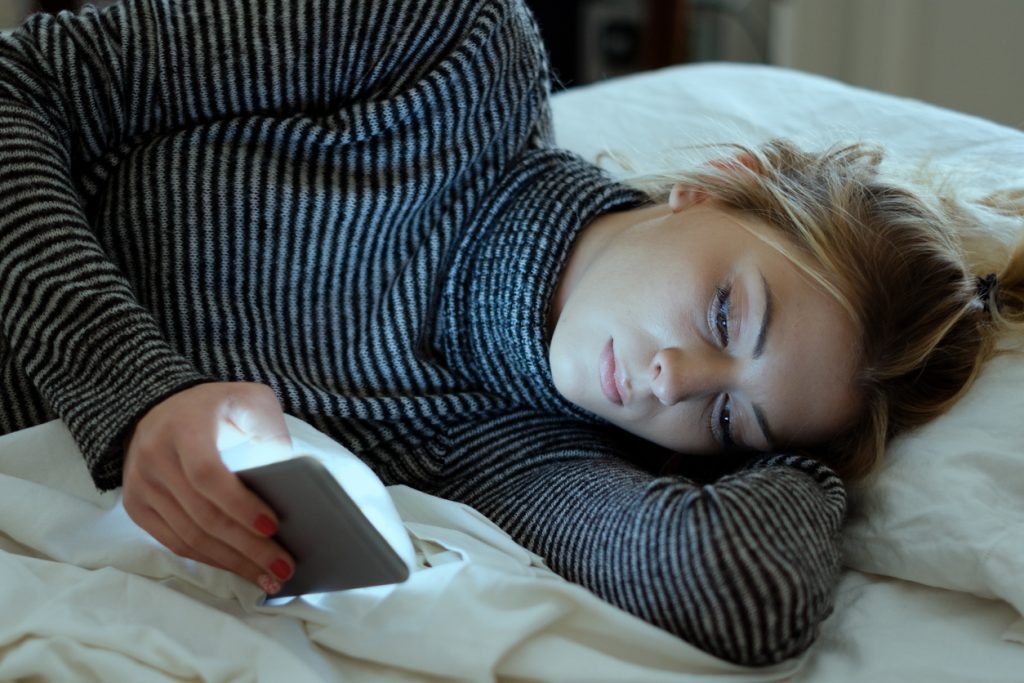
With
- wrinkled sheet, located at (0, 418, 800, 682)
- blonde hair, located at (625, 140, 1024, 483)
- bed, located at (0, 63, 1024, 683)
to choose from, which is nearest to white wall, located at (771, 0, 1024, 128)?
blonde hair, located at (625, 140, 1024, 483)

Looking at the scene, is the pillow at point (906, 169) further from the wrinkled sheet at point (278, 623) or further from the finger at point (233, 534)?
the finger at point (233, 534)

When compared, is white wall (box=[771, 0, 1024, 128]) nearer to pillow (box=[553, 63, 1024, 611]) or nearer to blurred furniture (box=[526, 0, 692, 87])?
blurred furniture (box=[526, 0, 692, 87])

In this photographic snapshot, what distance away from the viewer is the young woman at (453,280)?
0.84 meters

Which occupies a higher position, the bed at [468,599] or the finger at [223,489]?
the finger at [223,489]

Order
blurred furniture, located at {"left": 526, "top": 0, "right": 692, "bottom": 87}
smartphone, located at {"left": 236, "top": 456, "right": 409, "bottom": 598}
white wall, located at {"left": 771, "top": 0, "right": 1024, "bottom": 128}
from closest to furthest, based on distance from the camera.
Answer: smartphone, located at {"left": 236, "top": 456, "right": 409, "bottom": 598}, white wall, located at {"left": 771, "top": 0, "right": 1024, "bottom": 128}, blurred furniture, located at {"left": 526, "top": 0, "right": 692, "bottom": 87}

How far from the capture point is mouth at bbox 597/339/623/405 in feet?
2.90

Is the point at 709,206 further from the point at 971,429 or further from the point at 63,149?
the point at 63,149

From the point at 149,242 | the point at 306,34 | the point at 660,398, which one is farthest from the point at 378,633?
the point at 306,34

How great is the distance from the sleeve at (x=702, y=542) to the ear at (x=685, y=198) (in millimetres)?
235

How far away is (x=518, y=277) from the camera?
3.22 feet

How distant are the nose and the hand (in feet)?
0.98

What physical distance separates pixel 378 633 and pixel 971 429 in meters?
0.50

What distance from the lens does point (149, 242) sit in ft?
3.03

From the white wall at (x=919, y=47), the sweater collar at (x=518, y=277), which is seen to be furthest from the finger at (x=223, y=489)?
the white wall at (x=919, y=47)
